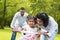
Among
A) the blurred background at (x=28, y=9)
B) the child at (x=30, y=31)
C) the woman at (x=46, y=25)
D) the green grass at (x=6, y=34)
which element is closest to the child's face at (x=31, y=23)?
the child at (x=30, y=31)

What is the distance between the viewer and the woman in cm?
374

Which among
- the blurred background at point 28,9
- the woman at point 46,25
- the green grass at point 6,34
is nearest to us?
the woman at point 46,25

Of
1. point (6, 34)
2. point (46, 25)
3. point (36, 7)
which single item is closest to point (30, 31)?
point (46, 25)

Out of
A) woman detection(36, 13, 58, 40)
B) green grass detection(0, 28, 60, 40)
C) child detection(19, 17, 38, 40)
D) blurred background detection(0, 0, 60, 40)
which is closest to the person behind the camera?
woman detection(36, 13, 58, 40)

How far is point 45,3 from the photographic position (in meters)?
7.65

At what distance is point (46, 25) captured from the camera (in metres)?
3.81

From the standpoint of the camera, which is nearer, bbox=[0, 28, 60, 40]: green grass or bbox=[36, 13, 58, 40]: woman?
bbox=[36, 13, 58, 40]: woman

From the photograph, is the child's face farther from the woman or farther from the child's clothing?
the woman

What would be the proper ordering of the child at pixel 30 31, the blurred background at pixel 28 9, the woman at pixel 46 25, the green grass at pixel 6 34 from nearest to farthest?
the woman at pixel 46 25
the child at pixel 30 31
the green grass at pixel 6 34
the blurred background at pixel 28 9

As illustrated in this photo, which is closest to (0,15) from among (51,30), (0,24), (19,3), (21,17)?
(0,24)

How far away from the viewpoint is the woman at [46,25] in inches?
147

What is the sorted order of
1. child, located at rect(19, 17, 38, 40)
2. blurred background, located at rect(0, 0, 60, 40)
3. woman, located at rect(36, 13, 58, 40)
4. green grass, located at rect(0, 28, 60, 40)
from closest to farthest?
woman, located at rect(36, 13, 58, 40) → child, located at rect(19, 17, 38, 40) → green grass, located at rect(0, 28, 60, 40) → blurred background, located at rect(0, 0, 60, 40)

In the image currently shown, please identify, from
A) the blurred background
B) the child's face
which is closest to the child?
the child's face

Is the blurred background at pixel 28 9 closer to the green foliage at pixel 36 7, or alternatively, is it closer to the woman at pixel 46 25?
the green foliage at pixel 36 7
